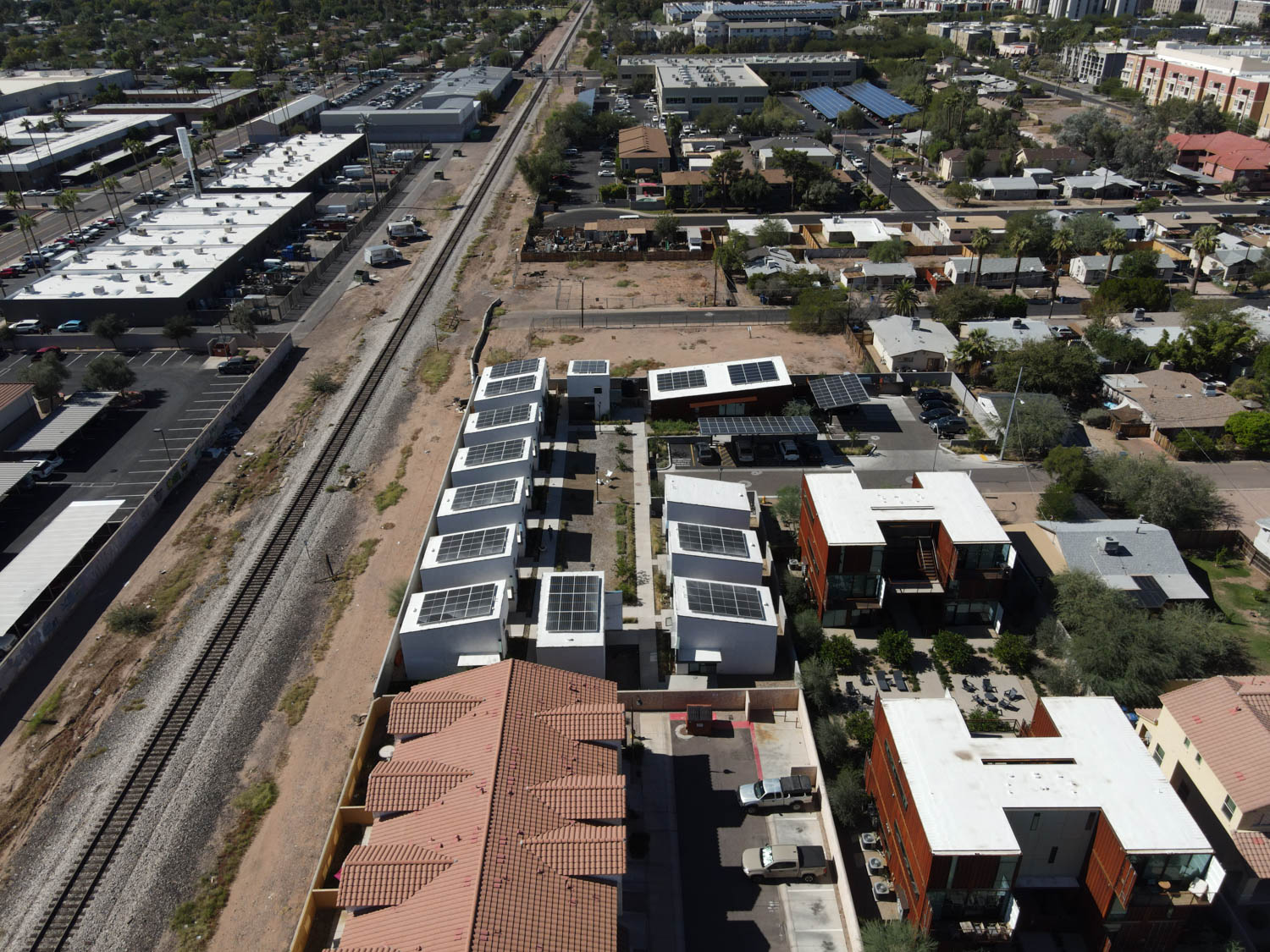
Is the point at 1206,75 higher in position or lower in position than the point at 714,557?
higher

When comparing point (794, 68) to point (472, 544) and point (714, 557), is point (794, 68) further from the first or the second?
point (472, 544)

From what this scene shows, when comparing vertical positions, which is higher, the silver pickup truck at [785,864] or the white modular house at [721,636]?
the white modular house at [721,636]

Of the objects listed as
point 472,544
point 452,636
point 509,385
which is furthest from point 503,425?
point 452,636

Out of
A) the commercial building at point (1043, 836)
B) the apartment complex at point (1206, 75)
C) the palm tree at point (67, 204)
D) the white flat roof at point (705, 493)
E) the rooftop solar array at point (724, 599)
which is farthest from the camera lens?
the apartment complex at point (1206, 75)

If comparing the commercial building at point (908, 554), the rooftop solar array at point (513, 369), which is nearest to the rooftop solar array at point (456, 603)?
the commercial building at point (908, 554)

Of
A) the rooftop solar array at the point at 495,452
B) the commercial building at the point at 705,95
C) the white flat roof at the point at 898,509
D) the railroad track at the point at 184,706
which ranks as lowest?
the railroad track at the point at 184,706

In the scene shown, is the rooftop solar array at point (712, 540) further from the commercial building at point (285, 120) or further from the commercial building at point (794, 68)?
the commercial building at point (794, 68)

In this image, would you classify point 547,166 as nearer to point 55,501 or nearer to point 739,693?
point 55,501

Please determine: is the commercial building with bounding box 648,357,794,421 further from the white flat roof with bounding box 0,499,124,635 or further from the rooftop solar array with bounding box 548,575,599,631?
the white flat roof with bounding box 0,499,124,635
